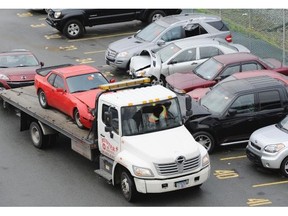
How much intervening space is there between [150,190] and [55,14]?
606 inches

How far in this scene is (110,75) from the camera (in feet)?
83.6

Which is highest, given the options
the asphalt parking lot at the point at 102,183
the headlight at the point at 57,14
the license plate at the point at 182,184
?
the headlight at the point at 57,14

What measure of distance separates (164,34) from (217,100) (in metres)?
7.13

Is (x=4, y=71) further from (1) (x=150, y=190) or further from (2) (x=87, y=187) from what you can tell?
(1) (x=150, y=190)

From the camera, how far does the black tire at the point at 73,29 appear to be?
96.6 feet

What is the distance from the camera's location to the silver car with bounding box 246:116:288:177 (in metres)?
16.8

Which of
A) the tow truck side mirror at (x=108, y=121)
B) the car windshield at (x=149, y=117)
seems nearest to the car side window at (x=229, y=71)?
the car windshield at (x=149, y=117)

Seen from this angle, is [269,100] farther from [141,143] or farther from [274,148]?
[141,143]

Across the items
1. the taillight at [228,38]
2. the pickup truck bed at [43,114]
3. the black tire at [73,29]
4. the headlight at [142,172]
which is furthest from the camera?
the black tire at [73,29]

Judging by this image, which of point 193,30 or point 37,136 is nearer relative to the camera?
point 37,136

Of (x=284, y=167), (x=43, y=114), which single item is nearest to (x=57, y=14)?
(x=43, y=114)

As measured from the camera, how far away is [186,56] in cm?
2330

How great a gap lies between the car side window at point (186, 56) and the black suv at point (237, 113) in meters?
4.32

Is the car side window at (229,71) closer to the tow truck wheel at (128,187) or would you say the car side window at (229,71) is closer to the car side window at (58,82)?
the car side window at (58,82)
